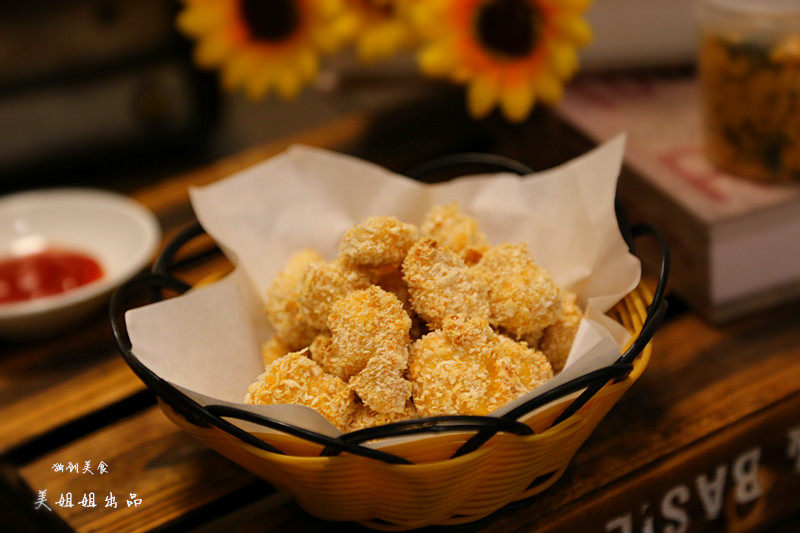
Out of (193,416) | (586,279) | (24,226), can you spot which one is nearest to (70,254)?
(24,226)

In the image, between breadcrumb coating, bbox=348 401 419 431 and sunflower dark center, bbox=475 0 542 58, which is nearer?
breadcrumb coating, bbox=348 401 419 431

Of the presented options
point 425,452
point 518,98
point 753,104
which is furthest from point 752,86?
point 425,452

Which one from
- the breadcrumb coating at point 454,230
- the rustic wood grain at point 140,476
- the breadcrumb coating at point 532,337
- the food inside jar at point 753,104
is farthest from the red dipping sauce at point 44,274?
the food inside jar at point 753,104

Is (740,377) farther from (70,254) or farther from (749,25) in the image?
(70,254)

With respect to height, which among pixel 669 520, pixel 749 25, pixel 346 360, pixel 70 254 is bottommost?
pixel 669 520

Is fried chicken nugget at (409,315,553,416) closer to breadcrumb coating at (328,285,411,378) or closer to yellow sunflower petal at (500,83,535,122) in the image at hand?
breadcrumb coating at (328,285,411,378)

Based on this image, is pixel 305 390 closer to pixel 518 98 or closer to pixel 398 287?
pixel 398 287

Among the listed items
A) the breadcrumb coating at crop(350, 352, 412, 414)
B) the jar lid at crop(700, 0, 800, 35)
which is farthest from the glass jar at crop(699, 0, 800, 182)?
the breadcrumb coating at crop(350, 352, 412, 414)
